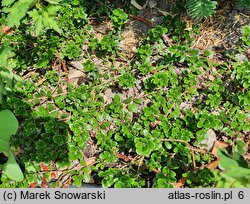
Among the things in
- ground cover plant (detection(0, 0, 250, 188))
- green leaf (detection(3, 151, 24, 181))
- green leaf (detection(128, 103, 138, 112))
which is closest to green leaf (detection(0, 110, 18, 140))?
ground cover plant (detection(0, 0, 250, 188))

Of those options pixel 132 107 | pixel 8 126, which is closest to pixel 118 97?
pixel 132 107

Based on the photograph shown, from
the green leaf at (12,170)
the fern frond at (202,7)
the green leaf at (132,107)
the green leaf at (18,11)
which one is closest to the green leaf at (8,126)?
the green leaf at (12,170)

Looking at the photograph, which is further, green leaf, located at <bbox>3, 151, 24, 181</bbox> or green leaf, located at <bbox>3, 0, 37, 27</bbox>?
green leaf, located at <bbox>3, 0, 37, 27</bbox>

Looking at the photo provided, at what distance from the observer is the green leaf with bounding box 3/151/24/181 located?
240 cm

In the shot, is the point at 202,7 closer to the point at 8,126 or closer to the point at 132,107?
the point at 132,107

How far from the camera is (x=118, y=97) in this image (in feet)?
9.01

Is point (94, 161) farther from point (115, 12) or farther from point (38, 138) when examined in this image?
point (115, 12)

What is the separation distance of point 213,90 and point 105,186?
37.3 inches

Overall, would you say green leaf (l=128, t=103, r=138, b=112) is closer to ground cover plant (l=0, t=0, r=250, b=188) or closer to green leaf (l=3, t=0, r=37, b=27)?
ground cover plant (l=0, t=0, r=250, b=188)

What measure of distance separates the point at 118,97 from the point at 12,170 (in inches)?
31.5

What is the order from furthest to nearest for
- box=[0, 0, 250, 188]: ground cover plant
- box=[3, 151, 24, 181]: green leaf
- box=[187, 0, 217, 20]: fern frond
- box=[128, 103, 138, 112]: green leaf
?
box=[128, 103, 138, 112]: green leaf < box=[187, 0, 217, 20]: fern frond < box=[0, 0, 250, 188]: ground cover plant < box=[3, 151, 24, 181]: green leaf

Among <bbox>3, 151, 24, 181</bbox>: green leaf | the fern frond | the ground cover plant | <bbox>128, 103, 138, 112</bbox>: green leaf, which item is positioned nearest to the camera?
<bbox>3, 151, 24, 181</bbox>: green leaf

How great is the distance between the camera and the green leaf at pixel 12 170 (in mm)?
2398
